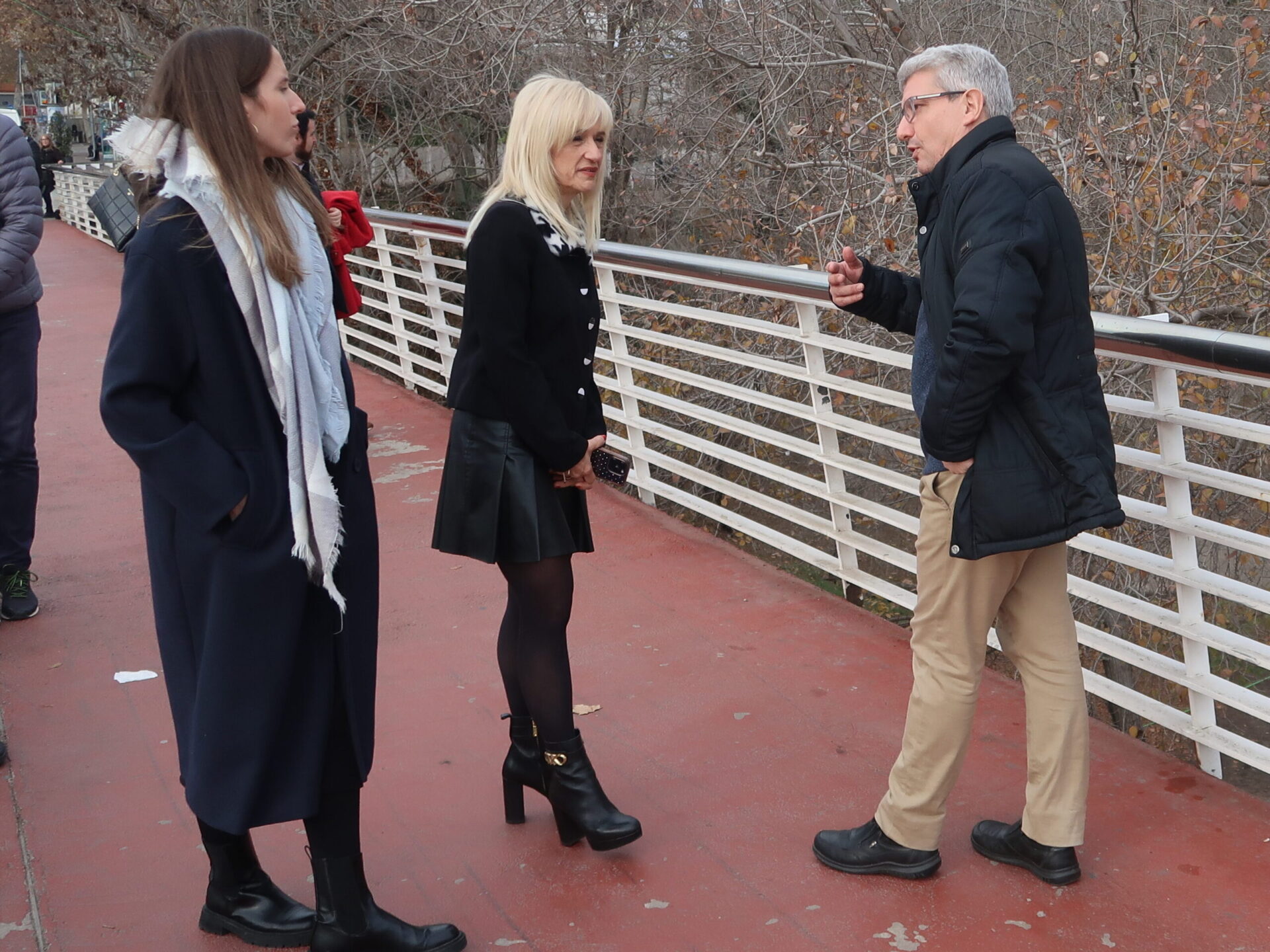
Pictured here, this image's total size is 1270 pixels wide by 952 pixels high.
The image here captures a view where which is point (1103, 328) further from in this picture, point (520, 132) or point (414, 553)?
point (414, 553)

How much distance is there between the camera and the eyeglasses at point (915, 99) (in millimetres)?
2898

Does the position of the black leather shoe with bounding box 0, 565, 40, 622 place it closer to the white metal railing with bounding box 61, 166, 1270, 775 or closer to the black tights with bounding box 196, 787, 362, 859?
the white metal railing with bounding box 61, 166, 1270, 775

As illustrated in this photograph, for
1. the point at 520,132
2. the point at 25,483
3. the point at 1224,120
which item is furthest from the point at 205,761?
the point at 1224,120

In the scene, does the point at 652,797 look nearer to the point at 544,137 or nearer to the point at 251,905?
the point at 251,905

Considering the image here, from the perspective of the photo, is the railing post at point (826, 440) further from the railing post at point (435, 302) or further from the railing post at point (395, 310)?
the railing post at point (395, 310)

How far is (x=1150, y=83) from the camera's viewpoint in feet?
20.7

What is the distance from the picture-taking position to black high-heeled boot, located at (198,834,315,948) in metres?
3.06

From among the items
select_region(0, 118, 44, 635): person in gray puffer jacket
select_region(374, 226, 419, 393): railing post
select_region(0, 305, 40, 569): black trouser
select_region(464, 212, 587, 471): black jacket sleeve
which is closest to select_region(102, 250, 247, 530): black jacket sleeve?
select_region(464, 212, 587, 471): black jacket sleeve

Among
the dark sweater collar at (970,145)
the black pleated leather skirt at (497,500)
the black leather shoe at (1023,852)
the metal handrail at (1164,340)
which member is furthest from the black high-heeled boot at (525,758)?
the dark sweater collar at (970,145)

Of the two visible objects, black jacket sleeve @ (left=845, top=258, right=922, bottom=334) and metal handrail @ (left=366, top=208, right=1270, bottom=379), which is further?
black jacket sleeve @ (left=845, top=258, right=922, bottom=334)

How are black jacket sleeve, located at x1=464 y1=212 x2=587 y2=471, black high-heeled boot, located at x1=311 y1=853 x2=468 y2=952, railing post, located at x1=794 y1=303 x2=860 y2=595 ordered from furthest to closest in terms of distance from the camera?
railing post, located at x1=794 y1=303 x2=860 y2=595, black jacket sleeve, located at x1=464 y1=212 x2=587 y2=471, black high-heeled boot, located at x1=311 y1=853 x2=468 y2=952

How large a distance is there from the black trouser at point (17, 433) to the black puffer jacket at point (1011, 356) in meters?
3.86

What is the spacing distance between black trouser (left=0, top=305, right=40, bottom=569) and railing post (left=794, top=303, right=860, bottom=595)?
302 cm

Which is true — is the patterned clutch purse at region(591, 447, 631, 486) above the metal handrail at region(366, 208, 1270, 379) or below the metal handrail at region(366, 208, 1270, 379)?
below
